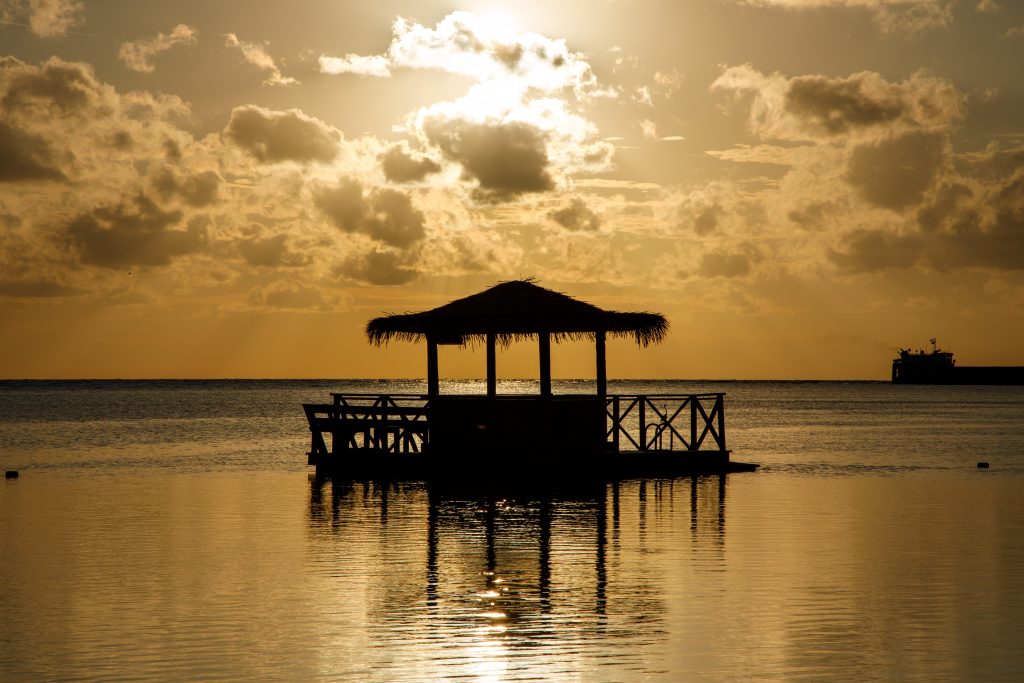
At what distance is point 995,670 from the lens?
32.2 ft

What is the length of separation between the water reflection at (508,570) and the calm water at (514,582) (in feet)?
0.15

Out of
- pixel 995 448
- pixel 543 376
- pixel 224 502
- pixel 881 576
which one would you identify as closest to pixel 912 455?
pixel 995 448

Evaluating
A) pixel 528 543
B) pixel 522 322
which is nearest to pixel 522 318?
pixel 522 322

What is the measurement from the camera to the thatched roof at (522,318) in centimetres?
2700

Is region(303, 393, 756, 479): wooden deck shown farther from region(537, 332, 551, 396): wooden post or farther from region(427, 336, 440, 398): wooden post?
region(427, 336, 440, 398): wooden post

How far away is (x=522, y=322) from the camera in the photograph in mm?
27453

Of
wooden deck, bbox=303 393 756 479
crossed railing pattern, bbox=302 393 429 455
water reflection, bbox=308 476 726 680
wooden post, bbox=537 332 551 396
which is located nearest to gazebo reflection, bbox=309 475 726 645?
water reflection, bbox=308 476 726 680

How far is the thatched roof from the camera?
27000 mm

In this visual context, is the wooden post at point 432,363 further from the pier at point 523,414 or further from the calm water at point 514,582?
the calm water at point 514,582

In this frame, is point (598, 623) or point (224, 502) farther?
point (224, 502)

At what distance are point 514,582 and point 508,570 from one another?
886 millimetres

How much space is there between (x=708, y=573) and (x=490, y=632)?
430cm

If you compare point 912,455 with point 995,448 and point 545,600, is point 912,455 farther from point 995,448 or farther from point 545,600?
point 545,600

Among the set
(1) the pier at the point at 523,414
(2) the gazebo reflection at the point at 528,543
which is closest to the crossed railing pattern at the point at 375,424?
(1) the pier at the point at 523,414
